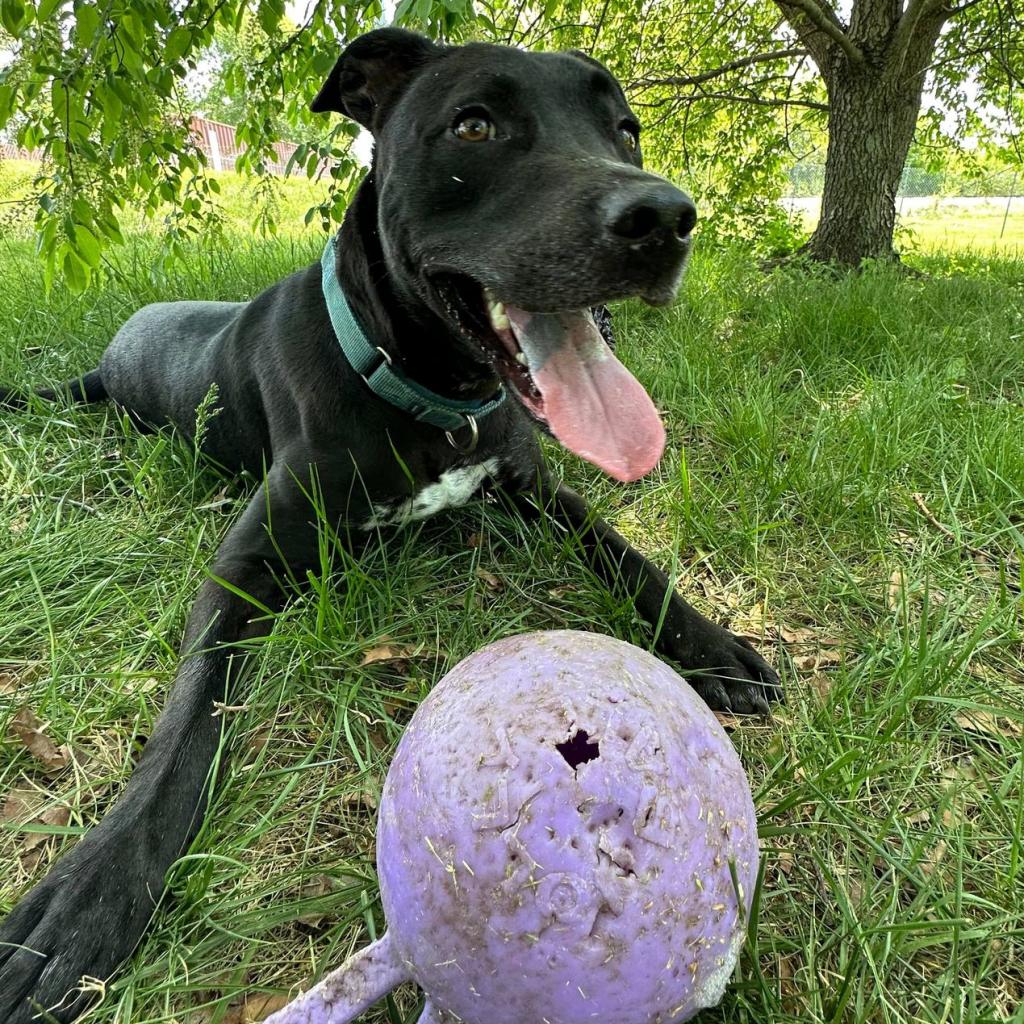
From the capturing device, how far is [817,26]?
195 inches

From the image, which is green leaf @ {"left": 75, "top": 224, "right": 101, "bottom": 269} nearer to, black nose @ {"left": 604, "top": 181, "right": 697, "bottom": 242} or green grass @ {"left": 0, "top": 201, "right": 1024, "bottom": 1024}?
green grass @ {"left": 0, "top": 201, "right": 1024, "bottom": 1024}

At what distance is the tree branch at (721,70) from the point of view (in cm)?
593

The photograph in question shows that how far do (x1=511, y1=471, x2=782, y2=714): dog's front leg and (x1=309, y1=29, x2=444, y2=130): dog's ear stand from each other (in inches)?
49.6

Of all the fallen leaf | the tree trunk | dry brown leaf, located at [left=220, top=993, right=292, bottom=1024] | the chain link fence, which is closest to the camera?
dry brown leaf, located at [left=220, top=993, right=292, bottom=1024]

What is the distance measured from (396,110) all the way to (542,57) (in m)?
0.42

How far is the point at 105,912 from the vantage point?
4.15ft

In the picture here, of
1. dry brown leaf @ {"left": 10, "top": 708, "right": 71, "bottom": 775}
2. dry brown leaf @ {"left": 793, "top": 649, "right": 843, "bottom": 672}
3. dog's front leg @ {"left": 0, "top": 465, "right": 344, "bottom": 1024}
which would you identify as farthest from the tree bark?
dry brown leaf @ {"left": 10, "top": 708, "right": 71, "bottom": 775}

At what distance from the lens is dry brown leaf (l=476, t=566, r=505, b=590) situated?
7.14 feet

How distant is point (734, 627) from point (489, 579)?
715mm

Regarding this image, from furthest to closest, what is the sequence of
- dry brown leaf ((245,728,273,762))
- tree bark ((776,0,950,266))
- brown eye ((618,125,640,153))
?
tree bark ((776,0,950,266)), brown eye ((618,125,640,153)), dry brown leaf ((245,728,273,762))

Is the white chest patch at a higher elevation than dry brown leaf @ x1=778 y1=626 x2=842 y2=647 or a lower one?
higher

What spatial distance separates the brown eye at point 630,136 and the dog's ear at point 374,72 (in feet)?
1.82

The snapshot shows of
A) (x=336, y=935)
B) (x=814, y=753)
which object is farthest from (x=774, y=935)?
(x=336, y=935)

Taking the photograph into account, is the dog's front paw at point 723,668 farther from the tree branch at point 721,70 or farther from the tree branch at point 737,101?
the tree branch at point 737,101
